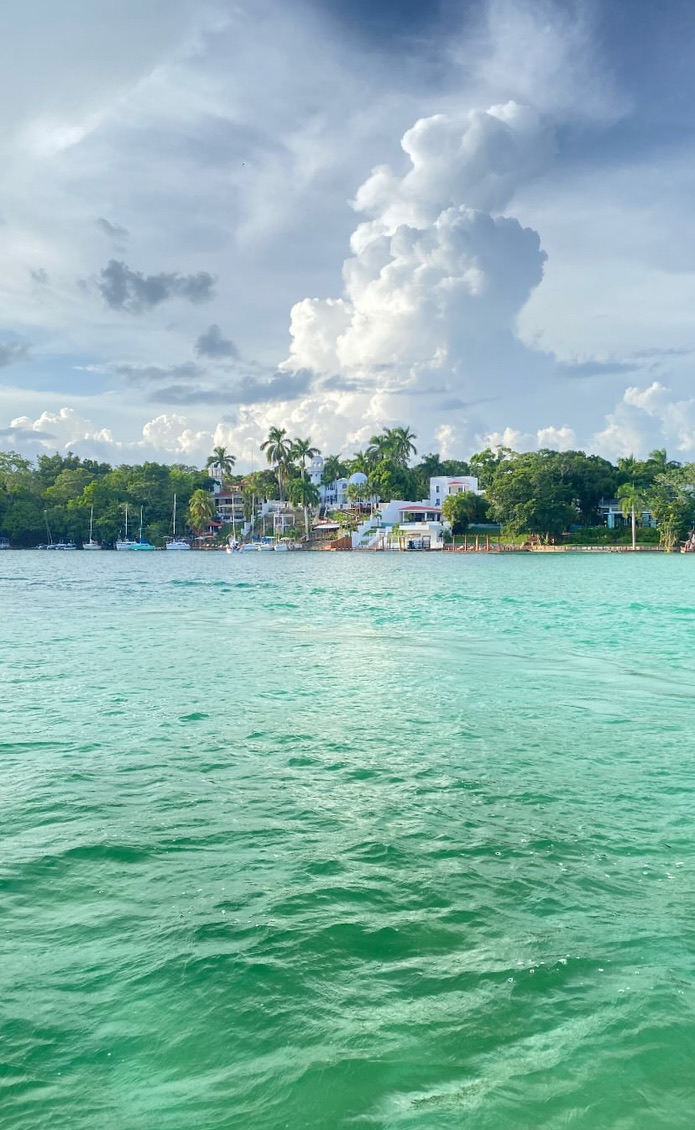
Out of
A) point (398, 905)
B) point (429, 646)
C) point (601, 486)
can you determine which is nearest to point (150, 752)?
point (398, 905)

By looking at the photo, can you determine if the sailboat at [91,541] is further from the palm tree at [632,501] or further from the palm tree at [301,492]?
the palm tree at [632,501]

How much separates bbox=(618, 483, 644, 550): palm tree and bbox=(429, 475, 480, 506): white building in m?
24.7

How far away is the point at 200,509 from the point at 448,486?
45.0m

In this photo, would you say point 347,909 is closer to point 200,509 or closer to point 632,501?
point 632,501

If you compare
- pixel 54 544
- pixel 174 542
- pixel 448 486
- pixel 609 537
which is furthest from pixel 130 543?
pixel 609 537

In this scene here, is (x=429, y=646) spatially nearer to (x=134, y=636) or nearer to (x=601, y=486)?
(x=134, y=636)

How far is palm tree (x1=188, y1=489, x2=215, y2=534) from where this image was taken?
138m

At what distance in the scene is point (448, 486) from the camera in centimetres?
12481

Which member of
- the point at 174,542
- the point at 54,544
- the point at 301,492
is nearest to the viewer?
the point at 301,492

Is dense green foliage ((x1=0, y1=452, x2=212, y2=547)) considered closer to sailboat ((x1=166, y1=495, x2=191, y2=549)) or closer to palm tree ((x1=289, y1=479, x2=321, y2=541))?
sailboat ((x1=166, y1=495, x2=191, y2=549))

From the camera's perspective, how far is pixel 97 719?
37.8ft

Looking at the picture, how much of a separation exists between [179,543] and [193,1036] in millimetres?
137326

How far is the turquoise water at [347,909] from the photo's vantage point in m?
3.73

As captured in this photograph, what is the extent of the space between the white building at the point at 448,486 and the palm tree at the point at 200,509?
40634 millimetres
